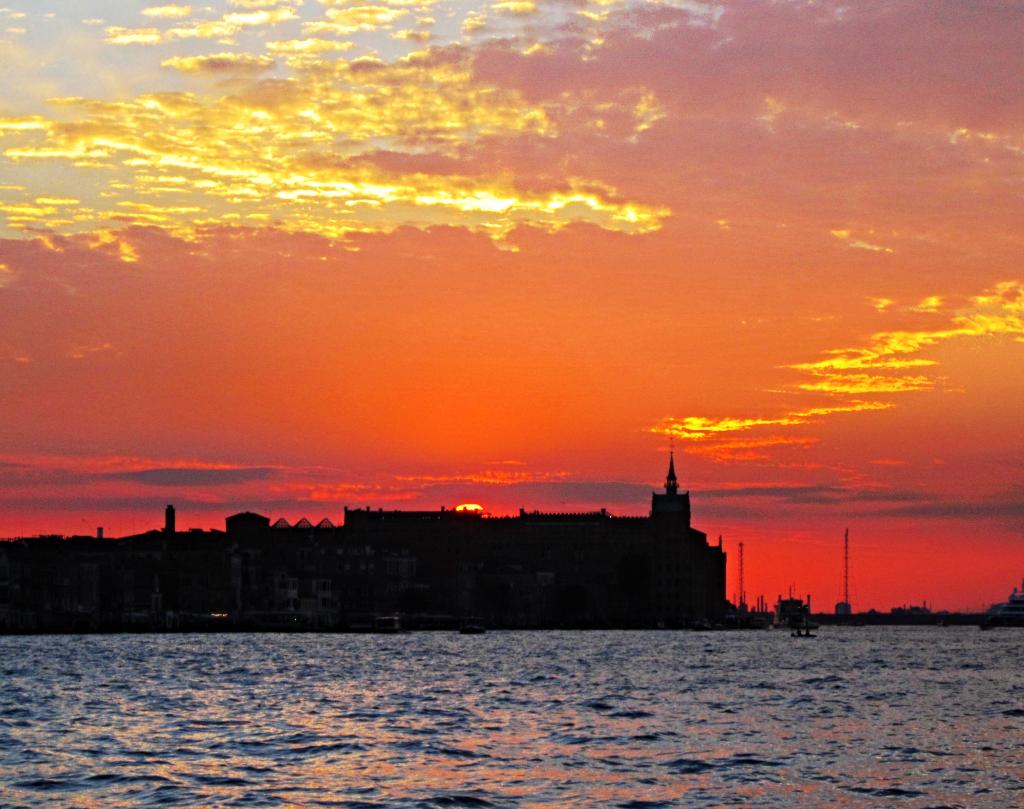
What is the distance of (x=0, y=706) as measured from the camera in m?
83.7

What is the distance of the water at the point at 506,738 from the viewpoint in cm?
4978

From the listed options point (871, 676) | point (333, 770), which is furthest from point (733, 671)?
point (333, 770)

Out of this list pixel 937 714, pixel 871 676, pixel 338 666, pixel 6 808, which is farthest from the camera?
pixel 338 666

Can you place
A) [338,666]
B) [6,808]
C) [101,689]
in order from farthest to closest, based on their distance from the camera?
1. [338,666]
2. [101,689]
3. [6,808]

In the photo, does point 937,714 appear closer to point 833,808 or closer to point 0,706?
point 833,808

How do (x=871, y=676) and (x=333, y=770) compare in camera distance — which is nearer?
(x=333, y=770)

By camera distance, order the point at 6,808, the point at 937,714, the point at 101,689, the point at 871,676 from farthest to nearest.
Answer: the point at 871,676
the point at 101,689
the point at 937,714
the point at 6,808

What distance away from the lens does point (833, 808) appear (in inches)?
1837

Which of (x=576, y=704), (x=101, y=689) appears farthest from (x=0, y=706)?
(x=576, y=704)

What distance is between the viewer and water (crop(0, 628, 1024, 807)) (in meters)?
49.8

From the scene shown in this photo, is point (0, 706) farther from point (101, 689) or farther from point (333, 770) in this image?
point (333, 770)

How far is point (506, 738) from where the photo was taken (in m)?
66.0

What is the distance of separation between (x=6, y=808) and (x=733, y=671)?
284ft

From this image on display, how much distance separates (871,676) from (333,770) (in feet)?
247
